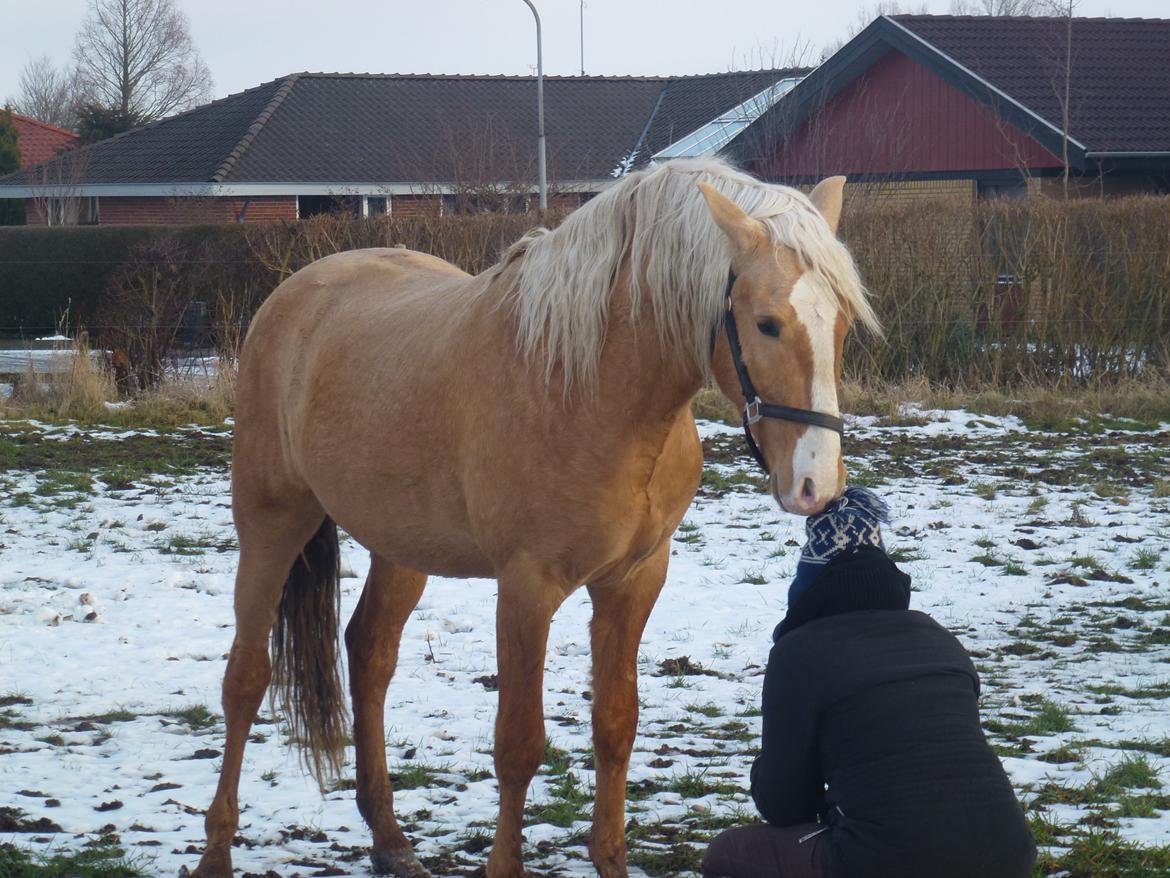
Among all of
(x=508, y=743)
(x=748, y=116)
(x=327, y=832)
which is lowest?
(x=327, y=832)

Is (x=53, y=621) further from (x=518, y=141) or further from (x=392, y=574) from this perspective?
(x=518, y=141)

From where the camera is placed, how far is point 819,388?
8.09 feet

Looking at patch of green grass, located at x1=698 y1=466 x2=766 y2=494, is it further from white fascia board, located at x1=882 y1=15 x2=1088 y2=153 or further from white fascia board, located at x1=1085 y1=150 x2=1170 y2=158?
white fascia board, located at x1=1085 y1=150 x2=1170 y2=158

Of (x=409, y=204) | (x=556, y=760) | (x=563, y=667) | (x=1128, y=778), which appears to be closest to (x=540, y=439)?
(x=556, y=760)

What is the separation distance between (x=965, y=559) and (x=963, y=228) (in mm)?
6207

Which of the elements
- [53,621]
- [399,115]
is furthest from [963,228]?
[399,115]

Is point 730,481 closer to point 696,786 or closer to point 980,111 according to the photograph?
point 696,786

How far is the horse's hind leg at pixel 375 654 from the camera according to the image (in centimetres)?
367

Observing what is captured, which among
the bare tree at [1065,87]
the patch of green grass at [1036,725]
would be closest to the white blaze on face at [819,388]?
the patch of green grass at [1036,725]

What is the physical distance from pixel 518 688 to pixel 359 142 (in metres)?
25.2

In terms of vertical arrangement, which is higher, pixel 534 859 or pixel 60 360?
pixel 60 360

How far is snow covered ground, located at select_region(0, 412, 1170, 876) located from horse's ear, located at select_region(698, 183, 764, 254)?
1720mm

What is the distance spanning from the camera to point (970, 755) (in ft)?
8.01

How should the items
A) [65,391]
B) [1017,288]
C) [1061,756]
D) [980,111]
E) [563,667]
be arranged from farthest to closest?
[980,111], [1017,288], [65,391], [563,667], [1061,756]
